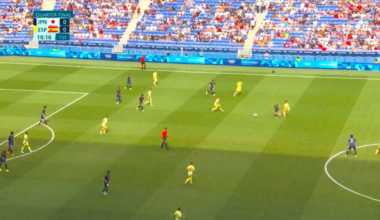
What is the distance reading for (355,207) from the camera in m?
40.1

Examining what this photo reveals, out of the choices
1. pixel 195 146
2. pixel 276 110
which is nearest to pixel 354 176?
pixel 195 146

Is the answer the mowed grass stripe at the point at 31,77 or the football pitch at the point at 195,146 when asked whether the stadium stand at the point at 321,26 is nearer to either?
the football pitch at the point at 195,146

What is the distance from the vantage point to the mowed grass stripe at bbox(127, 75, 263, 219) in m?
40.9

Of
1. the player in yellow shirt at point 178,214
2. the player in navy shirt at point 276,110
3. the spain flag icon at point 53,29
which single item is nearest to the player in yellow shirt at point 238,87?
the player in navy shirt at point 276,110

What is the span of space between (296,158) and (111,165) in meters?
13.5

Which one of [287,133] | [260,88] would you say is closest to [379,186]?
[287,133]

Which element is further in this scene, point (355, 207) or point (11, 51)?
point (11, 51)

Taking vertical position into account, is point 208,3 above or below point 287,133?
above

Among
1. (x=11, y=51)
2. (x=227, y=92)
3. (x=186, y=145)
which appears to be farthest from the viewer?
(x=11, y=51)

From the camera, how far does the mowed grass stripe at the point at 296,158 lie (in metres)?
40.4

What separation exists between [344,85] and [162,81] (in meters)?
19.6

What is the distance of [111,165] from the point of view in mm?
47250

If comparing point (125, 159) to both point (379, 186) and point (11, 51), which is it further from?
point (11, 51)

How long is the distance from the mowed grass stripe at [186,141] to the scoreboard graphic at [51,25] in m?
26.6
